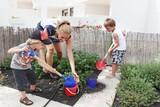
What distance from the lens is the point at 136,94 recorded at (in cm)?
413

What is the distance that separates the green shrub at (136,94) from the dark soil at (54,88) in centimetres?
67

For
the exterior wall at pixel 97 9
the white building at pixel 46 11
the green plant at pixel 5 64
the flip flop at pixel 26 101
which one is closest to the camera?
the flip flop at pixel 26 101

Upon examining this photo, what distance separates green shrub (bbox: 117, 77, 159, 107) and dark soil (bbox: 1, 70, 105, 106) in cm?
67

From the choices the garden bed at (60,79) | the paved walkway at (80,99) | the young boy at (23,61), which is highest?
the young boy at (23,61)

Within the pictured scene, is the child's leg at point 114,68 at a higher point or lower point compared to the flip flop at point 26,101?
higher

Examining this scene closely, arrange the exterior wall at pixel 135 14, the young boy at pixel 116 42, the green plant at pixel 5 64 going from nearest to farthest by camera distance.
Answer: the young boy at pixel 116 42
the green plant at pixel 5 64
the exterior wall at pixel 135 14

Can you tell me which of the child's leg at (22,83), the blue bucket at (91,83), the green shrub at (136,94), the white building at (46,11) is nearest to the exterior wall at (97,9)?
the white building at (46,11)

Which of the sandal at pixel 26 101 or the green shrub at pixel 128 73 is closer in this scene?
the sandal at pixel 26 101

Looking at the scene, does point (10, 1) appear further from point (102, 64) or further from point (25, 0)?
point (102, 64)

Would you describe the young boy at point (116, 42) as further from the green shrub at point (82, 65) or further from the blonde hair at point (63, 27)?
the blonde hair at point (63, 27)

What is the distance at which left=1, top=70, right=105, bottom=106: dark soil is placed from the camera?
4465 millimetres

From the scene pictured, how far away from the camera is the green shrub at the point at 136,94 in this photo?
4.06 m

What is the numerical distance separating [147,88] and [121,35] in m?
1.61

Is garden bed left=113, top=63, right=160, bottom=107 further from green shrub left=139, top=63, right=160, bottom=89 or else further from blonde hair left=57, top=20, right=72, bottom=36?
blonde hair left=57, top=20, right=72, bottom=36
